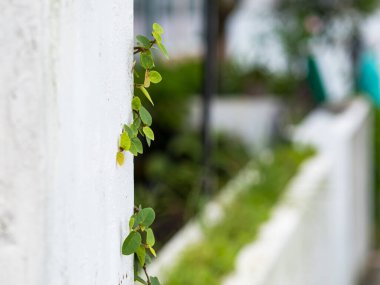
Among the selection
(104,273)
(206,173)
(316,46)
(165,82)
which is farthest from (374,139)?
(104,273)

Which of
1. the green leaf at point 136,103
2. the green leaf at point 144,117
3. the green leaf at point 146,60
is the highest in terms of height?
the green leaf at point 146,60

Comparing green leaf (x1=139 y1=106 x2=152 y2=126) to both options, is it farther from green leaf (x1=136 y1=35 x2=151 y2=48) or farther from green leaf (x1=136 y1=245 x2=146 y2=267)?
green leaf (x1=136 y1=245 x2=146 y2=267)

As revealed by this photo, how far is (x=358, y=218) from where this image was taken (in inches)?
303

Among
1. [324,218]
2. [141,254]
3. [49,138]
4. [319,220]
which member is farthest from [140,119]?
[324,218]

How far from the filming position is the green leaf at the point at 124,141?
4.54 feet

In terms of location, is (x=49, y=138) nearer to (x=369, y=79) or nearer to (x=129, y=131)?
(x=129, y=131)

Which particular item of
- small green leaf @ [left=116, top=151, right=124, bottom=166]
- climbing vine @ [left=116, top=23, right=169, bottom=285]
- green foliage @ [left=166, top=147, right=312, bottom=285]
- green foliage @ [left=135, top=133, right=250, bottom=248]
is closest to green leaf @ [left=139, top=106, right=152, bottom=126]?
climbing vine @ [left=116, top=23, right=169, bottom=285]

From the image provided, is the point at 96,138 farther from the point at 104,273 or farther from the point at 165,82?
the point at 165,82

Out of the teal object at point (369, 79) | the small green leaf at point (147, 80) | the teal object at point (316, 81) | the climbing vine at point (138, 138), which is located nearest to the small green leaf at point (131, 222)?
the climbing vine at point (138, 138)

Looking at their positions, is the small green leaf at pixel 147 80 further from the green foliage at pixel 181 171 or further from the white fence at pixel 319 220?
the green foliage at pixel 181 171

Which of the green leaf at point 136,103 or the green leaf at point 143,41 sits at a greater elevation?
the green leaf at point 143,41

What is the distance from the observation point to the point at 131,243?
1431mm

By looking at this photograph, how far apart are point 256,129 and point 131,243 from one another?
22.7 feet

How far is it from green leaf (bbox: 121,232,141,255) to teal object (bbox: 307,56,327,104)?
640 cm
